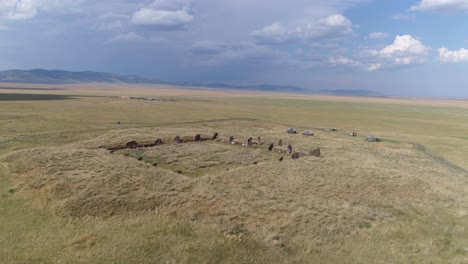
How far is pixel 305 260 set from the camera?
17.6 m

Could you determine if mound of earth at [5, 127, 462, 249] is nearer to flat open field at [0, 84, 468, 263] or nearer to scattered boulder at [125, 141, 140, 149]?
flat open field at [0, 84, 468, 263]

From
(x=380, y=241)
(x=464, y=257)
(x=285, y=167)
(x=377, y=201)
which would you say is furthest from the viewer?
(x=285, y=167)

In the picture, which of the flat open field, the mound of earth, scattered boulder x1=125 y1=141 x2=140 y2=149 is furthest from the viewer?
scattered boulder x1=125 y1=141 x2=140 y2=149

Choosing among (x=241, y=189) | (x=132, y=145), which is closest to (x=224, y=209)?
(x=241, y=189)

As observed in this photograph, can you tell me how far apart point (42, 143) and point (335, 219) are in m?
37.9

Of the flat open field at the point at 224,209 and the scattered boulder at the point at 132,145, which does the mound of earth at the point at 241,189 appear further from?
the scattered boulder at the point at 132,145

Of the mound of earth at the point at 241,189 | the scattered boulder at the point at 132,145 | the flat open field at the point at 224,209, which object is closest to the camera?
the flat open field at the point at 224,209

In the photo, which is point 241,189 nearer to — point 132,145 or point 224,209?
point 224,209

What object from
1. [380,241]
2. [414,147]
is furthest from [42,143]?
[414,147]

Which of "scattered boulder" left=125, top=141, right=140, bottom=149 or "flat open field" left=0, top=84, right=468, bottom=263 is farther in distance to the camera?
"scattered boulder" left=125, top=141, right=140, bottom=149

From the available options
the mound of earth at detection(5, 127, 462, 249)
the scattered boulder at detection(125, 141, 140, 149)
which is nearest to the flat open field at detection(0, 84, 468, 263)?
the mound of earth at detection(5, 127, 462, 249)

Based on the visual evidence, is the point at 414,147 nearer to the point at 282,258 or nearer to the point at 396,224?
the point at 396,224

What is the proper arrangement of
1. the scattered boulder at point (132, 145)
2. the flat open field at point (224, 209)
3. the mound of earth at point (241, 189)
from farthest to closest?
1. the scattered boulder at point (132, 145)
2. the mound of earth at point (241, 189)
3. the flat open field at point (224, 209)

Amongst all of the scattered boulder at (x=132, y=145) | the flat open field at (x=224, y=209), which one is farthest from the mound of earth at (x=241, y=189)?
the scattered boulder at (x=132, y=145)
